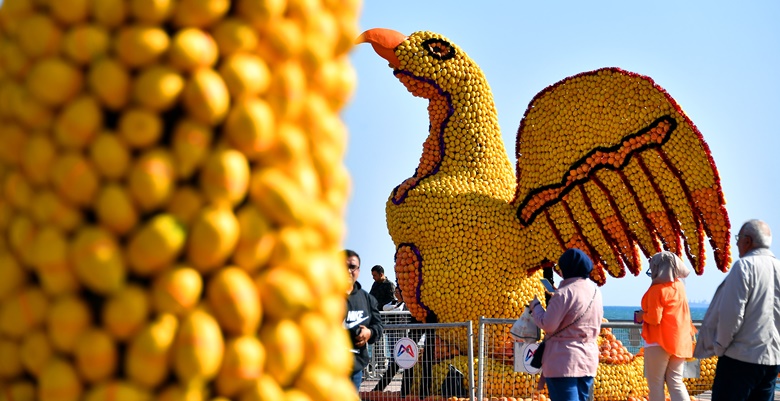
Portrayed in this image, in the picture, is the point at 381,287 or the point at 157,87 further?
the point at 381,287

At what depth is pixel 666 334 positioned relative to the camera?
586 centimetres

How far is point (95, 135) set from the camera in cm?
136

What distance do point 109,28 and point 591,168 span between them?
24.5ft

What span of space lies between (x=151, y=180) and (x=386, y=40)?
8062 millimetres

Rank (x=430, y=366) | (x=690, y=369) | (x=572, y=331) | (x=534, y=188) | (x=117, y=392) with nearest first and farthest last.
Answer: (x=117, y=392) → (x=572, y=331) → (x=690, y=369) → (x=430, y=366) → (x=534, y=188)

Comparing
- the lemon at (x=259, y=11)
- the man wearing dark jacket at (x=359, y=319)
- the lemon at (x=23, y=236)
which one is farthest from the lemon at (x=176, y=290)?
the man wearing dark jacket at (x=359, y=319)

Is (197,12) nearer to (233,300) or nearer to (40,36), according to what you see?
(40,36)

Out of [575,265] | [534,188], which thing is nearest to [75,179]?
[575,265]

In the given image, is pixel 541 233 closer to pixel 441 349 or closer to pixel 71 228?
pixel 441 349

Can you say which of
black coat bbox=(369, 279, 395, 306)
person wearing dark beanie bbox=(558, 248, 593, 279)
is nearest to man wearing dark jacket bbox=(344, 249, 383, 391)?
person wearing dark beanie bbox=(558, 248, 593, 279)

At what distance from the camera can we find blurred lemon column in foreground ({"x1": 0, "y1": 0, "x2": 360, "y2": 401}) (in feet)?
4.32

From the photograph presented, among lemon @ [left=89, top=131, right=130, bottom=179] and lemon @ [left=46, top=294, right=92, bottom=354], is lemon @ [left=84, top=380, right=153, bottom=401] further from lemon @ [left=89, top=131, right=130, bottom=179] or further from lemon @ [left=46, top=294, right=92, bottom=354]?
lemon @ [left=89, top=131, right=130, bottom=179]

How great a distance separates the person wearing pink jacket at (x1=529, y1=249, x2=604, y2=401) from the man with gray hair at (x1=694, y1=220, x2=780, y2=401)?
635 mm

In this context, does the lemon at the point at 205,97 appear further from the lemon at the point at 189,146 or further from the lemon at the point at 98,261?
the lemon at the point at 98,261
